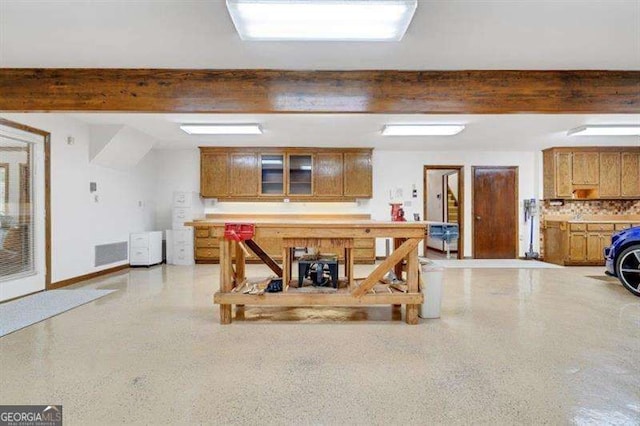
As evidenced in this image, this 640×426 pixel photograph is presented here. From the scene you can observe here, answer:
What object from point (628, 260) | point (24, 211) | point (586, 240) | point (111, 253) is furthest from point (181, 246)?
point (586, 240)

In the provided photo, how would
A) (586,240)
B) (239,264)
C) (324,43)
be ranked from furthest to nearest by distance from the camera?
(586,240) < (239,264) < (324,43)

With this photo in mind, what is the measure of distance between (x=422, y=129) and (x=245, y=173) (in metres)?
3.86

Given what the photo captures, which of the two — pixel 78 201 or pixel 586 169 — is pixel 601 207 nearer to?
pixel 586 169

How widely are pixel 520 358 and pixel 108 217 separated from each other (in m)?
6.61

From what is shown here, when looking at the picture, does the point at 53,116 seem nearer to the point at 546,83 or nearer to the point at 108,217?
the point at 108,217

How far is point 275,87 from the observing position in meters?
3.44

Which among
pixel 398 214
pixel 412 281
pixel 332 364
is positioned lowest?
pixel 332 364

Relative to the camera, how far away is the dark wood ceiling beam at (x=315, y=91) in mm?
3400

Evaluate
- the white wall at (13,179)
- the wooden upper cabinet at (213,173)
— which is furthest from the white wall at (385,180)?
the white wall at (13,179)

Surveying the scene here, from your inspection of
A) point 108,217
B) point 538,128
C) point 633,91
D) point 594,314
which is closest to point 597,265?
point 538,128

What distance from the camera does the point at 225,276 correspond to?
3631 millimetres

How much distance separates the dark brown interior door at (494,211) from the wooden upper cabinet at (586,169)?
1158 millimetres

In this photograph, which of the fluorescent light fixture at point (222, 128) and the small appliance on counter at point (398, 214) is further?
the fluorescent light fixture at point (222, 128)

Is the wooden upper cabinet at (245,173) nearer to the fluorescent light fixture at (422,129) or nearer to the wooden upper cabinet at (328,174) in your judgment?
the wooden upper cabinet at (328,174)
